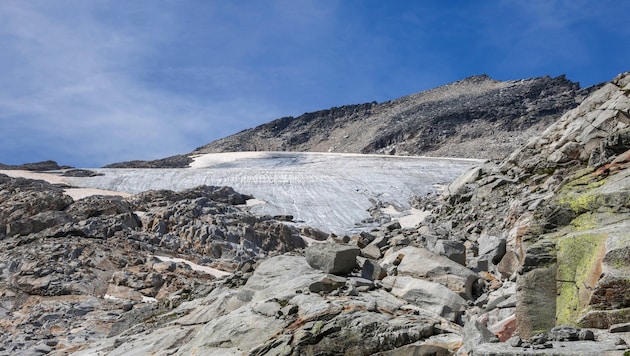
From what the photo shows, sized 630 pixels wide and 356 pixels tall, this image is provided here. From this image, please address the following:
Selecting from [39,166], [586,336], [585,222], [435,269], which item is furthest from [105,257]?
[39,166]

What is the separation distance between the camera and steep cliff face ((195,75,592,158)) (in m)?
88.2

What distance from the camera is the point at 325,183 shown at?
46.1 m

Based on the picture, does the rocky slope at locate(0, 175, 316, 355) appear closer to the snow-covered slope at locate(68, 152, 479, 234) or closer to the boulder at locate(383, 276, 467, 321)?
the boulder at locate(383, 276, 467, 321)

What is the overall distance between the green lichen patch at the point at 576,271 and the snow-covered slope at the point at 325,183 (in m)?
25.2

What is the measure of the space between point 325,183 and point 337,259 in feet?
119

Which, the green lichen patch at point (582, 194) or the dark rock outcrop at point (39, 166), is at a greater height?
the dark rock outcrop at point (39, 166)

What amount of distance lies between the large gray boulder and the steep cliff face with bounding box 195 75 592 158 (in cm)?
6539

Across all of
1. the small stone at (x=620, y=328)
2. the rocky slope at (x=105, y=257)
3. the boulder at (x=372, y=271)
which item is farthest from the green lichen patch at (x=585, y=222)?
the rocky slope at (x=105, y=257)

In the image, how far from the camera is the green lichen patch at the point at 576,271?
236 inches

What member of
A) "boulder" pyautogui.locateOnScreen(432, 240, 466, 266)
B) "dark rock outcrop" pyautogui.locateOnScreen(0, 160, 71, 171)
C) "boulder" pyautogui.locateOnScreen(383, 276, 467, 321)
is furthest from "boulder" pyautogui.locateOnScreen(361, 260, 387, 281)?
"dark rock outcrop" pyautogui.locateOnScreen(0, 160, 71, 171)

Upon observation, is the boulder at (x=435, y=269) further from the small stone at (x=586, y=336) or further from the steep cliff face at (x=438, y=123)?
the steep cliff face at (x=438, y=123)

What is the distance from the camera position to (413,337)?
24.0 feet

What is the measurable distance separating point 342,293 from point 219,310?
9.16 feet

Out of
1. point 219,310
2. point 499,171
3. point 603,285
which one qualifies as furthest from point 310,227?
point 603,285
